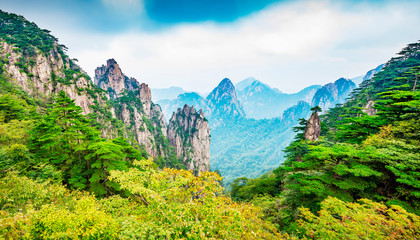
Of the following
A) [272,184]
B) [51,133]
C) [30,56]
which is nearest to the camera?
[51,133]

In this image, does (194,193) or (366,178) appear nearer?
(194,193)

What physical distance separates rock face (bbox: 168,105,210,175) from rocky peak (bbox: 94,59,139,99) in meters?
39.3

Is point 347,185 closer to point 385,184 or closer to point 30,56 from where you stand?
point 385,184

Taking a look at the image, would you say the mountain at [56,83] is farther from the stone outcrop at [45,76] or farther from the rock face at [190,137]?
the rock face at [190,137]

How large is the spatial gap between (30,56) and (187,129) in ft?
237

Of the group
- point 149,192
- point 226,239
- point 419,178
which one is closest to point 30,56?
point 149,192

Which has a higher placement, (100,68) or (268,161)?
(100,68)

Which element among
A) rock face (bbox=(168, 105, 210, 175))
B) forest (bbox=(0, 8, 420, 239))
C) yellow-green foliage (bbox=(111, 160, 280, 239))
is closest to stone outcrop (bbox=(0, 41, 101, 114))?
forest (bbox=(0, 8, 420, 239))

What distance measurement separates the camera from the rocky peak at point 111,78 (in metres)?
95.2

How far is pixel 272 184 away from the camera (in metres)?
25.8

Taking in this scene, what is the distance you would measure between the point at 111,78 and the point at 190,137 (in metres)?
62.0

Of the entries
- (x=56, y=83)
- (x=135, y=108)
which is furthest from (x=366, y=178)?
(x=135, y=108)

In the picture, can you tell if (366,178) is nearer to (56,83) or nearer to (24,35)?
(56,83)

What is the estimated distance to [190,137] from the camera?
97.4m
